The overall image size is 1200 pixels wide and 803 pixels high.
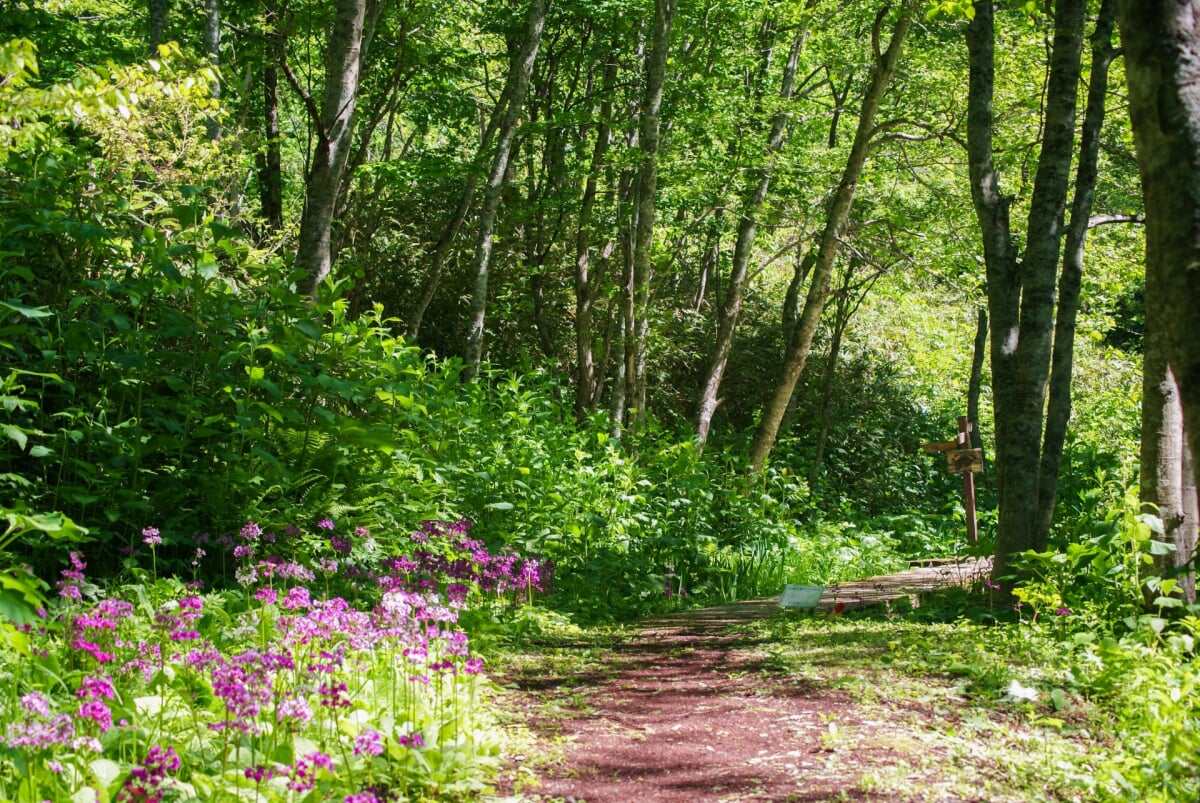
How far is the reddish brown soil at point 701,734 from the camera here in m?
3.31

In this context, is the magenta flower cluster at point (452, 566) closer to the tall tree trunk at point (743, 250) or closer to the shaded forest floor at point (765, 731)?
A: the shaded forest floor at point (765, 731)

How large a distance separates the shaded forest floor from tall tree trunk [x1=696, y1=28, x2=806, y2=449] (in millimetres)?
8001

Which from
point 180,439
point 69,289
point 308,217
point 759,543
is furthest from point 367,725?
point 759,543

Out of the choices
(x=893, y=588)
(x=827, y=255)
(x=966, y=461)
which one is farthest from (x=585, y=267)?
(x=893, y=588)

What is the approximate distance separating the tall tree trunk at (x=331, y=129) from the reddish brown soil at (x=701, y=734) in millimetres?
3440

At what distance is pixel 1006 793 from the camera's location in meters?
3.25

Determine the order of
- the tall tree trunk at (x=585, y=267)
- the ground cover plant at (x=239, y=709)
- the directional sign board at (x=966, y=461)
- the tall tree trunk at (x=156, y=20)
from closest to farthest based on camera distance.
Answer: the ground cover plant at (x=239, y=709)
the tall tree trunk at (x=156, y=20)
the directional sign board at (x=966, y=461)
the tall tree trunk at (x=585, y=267)

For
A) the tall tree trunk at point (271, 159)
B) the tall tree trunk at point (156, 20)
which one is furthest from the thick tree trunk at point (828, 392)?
the tall tree trunk at point (156, 20)

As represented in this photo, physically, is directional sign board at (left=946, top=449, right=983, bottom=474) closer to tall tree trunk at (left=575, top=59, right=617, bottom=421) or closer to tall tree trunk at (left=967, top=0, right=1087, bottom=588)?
tall tree trunk at (left=575, top=59, right=617, bottom=421)

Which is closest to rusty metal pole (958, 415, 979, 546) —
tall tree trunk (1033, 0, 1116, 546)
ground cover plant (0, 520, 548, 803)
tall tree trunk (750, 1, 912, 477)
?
tall tree trunk (750, 1, 912, 477)

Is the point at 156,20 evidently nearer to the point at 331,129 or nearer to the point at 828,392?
the point at 331,129

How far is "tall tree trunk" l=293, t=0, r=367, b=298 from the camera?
6.75m

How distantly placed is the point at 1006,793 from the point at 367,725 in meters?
2.09

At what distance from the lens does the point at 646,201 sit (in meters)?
11.1
